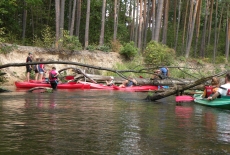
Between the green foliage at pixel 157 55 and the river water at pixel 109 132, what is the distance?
1891 centimetres

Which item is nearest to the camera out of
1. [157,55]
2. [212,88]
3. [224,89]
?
[224,89]

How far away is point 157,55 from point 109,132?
74.4 feet

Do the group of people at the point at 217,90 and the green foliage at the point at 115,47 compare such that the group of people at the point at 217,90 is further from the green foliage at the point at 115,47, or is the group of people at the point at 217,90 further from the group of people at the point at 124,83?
the green foliage at the point at 115,47

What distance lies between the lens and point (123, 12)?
5191 centimetres

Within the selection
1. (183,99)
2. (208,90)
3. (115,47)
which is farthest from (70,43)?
(208,90)

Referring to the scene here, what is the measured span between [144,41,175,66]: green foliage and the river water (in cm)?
1891

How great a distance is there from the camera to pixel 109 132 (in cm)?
673

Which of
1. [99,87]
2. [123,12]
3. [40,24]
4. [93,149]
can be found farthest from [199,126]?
[123,12]

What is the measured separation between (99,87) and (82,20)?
2362 centimetres

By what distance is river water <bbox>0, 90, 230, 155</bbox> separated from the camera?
17.6ft

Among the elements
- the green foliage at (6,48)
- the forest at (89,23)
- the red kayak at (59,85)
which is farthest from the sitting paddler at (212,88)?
the green foliage at (6,48)

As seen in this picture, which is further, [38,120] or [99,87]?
[99,87]

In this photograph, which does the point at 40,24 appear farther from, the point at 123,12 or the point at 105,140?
the point at 105,140

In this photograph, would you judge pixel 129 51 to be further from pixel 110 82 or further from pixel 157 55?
pixel 110 82
